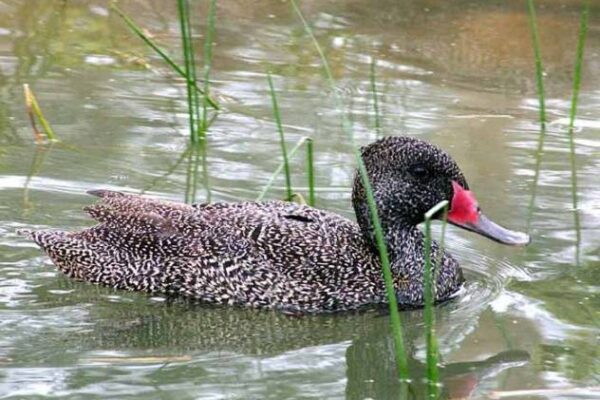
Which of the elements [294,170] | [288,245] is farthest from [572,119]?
[288,245]

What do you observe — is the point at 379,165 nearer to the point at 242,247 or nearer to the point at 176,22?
the point at 242,247

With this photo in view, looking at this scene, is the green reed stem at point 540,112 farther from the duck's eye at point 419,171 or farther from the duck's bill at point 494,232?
the duck's eye at point 419,171

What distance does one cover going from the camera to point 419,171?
Answer: 7.99 m

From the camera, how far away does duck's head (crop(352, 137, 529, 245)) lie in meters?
7.96

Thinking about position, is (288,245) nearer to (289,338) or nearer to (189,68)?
(289,338)

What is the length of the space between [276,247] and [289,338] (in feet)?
2.16

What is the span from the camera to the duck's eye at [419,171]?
26.2 ft

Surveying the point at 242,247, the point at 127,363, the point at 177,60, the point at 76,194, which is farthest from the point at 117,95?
the point at 127,363

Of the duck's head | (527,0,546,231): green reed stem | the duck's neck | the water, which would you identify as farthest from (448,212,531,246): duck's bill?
(527,0,546,231): green reed stem

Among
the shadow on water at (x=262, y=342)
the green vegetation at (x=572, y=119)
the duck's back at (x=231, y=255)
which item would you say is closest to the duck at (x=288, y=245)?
the duck's back at (x=231, y=255)

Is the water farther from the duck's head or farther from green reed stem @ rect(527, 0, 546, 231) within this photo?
the duck's head

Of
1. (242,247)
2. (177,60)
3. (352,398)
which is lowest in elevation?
(352,398)

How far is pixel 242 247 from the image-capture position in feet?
25.9

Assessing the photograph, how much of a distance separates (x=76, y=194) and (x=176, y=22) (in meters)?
4.78
